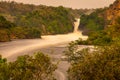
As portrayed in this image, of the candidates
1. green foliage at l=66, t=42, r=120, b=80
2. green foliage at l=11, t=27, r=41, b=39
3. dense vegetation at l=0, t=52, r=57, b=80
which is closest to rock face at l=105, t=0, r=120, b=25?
green foliage at l=11, t=27, r=41, b=39

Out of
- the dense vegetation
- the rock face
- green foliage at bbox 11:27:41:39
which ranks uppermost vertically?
the rock face

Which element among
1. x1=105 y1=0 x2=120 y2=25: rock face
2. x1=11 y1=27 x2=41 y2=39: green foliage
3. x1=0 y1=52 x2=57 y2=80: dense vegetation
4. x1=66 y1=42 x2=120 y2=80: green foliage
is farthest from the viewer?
x1=105 y1=0 x2=120 y2=25: rock face

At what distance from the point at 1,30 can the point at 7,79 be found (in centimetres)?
10477

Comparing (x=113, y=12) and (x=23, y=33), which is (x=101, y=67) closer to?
(x=23, y=33)

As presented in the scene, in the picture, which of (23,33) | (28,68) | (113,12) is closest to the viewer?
(28,68)

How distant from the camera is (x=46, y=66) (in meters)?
39.0

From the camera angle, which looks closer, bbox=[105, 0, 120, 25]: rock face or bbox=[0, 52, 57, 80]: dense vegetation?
bbox=[0, 52, 57, 80]: dense vegetation

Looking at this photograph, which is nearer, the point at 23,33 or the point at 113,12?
the point at 23,33

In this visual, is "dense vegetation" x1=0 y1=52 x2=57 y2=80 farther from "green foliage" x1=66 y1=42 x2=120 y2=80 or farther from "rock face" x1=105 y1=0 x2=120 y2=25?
"rock face" x1=105 y1=0 x2=120 y2=25

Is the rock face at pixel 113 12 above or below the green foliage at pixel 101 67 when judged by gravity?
above

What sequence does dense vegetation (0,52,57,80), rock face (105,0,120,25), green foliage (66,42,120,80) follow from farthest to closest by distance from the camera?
rock face (105,0,120,25)
green foliage (66,42,120,80)
dense vegetation (0,52,57,80)

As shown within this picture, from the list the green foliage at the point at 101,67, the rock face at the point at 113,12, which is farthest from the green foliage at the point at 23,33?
the green foliage at the point at 101,67

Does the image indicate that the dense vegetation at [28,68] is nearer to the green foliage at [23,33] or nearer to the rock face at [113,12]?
the green foliage at [23,33]

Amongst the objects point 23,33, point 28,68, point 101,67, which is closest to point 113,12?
point 23,33
